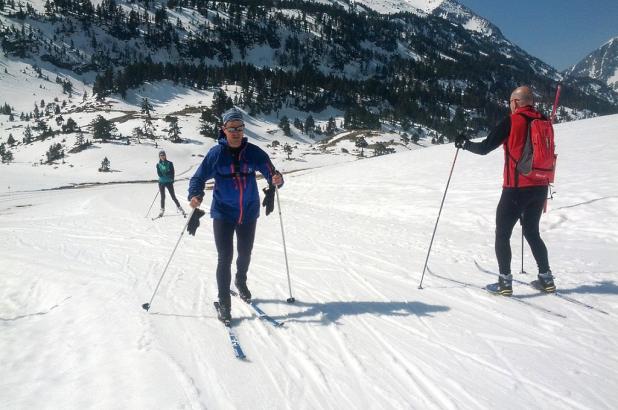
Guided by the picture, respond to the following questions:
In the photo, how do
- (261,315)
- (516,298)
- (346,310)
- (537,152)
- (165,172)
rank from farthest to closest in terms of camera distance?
(165,172) < (516,298) < (346,310) < (261,315) < (537,152)

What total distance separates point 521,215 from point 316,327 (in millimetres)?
2974

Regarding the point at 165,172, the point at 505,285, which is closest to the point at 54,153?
the point at 165,172

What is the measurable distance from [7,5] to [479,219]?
248m

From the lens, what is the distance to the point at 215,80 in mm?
132375

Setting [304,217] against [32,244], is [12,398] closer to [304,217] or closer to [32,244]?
[32,244]

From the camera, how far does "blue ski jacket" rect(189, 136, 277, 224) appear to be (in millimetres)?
4262

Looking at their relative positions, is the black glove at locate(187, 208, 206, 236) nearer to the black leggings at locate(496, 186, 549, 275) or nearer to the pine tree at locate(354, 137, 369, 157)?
the black leggings at locate(496, 186, 549, 275)

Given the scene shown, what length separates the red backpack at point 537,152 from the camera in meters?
4.42

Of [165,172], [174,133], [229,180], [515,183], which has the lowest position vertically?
[174,133]

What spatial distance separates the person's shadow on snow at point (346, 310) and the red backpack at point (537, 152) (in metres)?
1.93

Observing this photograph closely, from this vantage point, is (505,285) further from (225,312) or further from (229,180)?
(229,180)

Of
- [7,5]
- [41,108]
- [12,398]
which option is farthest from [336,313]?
[7,5]

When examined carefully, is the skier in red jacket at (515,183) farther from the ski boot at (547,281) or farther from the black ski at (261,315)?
the black ski at (261,315)

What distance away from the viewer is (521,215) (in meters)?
4.88
